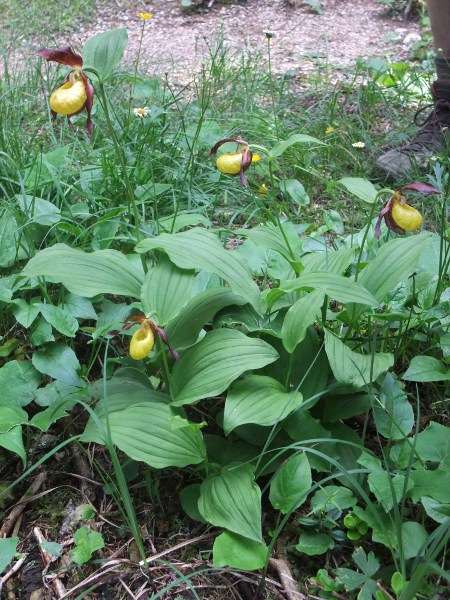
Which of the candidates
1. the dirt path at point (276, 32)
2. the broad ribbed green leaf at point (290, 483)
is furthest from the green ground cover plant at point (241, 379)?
the dirt path at point (276, 32)

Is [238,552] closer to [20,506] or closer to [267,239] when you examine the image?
[20,506]

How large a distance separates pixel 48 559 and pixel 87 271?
50 cm

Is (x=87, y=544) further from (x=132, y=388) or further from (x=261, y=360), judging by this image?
(x=261, y=360)

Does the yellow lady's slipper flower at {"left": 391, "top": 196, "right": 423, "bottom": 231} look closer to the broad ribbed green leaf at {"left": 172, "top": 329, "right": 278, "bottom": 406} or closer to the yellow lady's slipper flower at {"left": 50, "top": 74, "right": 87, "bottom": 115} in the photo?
the broad ribbed green leaf at {"left": 172, "top": 329, "right": 278, "bottom": 406}

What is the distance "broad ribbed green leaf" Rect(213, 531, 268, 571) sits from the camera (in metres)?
0.90

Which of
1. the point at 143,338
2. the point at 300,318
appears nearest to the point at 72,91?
the point at 143,338

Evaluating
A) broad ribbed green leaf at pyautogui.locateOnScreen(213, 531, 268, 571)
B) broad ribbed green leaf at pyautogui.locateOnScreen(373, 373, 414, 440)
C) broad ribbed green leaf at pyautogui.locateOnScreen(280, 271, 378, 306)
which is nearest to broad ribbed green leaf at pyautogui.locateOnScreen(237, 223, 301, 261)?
broad ribbed green leaf at pyautogui.locateOnScreen(280, 271, 378, 306)

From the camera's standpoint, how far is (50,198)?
1.66 metres

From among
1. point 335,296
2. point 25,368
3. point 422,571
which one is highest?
point 335,296

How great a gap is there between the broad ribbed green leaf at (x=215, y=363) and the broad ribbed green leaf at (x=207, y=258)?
89mm

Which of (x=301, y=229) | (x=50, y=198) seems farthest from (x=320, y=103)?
(x=50, y=198)

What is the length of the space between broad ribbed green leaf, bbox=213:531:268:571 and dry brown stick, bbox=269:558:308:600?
6 cm

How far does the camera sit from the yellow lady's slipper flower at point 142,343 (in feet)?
3.11

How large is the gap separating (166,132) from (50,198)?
0.51 m
